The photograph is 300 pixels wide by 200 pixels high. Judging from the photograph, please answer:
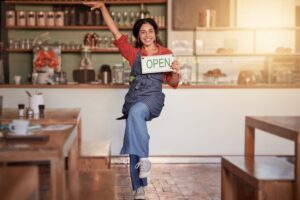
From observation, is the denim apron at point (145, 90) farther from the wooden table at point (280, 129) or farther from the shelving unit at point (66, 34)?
the shelving unit at point (66, 34)

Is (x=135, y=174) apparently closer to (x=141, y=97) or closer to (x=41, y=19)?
(x=141, y=97)

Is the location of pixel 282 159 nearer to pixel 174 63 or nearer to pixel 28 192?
pixel 174 63

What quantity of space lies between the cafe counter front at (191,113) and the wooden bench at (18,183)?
3.54 m

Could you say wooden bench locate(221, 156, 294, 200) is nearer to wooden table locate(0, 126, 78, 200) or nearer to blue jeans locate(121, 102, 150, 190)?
blue jeans locate(121, 102, 150, 190)

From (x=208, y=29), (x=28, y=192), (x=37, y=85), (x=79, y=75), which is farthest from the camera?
(x=208, y=29)

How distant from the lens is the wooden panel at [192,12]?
27.3 feet

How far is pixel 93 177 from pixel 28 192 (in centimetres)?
130

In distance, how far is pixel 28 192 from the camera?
6.98 ft

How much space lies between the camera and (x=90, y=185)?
3.22 meters

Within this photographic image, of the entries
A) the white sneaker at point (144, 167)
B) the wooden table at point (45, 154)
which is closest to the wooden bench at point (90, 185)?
the white sneaker at point (144, 167)

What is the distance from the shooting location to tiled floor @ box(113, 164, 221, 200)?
4289 millimetres

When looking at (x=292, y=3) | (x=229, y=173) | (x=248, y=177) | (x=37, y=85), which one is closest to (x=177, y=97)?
(x=37, y=85)

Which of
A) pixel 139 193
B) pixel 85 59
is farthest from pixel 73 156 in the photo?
pixel 85 59

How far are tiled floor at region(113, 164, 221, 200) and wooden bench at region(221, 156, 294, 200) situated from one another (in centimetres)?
79
